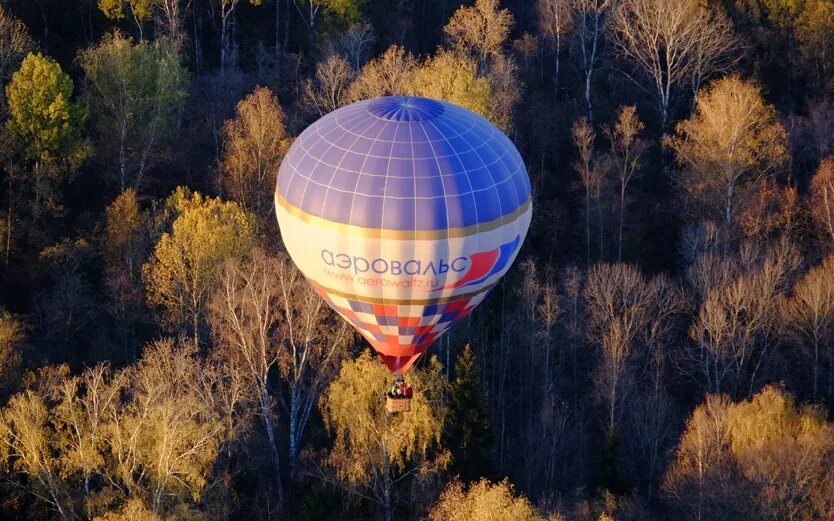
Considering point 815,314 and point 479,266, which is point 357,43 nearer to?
point 815,314

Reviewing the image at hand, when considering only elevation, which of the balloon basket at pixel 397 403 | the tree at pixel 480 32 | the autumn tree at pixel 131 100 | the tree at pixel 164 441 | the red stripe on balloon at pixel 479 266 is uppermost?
the tree at pixel 480 32

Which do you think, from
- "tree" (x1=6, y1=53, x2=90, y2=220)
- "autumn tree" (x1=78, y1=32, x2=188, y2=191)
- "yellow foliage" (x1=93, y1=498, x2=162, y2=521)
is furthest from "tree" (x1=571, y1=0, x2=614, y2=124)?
"yellow foliage" (x1=93, y1=498, x2=162, y2=521)

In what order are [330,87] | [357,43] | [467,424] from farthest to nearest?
1. [357,43]
2. [330,87]
3. [467,424]

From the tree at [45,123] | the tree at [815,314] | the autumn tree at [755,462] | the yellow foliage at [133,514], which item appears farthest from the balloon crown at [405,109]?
the tree at [815,314]

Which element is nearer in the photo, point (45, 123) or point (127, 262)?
point (127, 262)

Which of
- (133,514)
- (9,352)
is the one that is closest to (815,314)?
(133,514)

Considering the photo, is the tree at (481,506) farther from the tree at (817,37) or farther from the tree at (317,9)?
the tree at (817,37)

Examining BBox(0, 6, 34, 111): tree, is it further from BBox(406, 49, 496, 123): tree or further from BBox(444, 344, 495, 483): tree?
BBox(444, 344, 495, 483): tree
